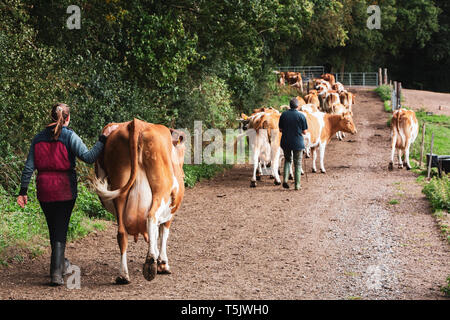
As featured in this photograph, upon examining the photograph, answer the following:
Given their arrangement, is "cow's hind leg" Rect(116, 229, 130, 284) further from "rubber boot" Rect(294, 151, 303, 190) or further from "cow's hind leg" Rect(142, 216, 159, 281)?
"rubber boot" Rect(294, 151, 303, 190)

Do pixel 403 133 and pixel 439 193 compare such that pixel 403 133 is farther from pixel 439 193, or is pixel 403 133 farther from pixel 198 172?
pixel 198 172

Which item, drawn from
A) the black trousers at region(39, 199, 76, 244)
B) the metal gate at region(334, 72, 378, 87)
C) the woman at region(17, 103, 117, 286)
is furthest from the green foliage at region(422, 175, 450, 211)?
the metal gate at region(334, 72, 378, 87)

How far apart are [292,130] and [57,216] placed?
8.63 m

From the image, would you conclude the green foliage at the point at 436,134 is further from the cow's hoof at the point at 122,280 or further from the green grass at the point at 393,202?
the cow's hoof at the point at 122,280

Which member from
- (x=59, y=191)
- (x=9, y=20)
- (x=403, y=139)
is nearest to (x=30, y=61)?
(x=9, y=20)

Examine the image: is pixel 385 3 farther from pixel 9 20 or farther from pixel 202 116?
pixel 9 20

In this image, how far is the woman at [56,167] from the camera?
7148 millimetres

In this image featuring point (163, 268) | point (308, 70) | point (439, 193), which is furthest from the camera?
point (308, 70)

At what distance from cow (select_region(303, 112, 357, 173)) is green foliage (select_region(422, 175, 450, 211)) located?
4.15 meters

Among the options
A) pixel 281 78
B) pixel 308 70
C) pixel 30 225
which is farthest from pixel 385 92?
pixel 30 225

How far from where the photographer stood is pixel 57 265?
23.7ft

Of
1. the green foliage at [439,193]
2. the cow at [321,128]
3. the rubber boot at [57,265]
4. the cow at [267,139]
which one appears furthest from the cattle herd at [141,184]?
the cow at [321,128]

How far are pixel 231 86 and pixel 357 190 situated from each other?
41.2 feet

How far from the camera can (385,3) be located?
52250 millimetres
